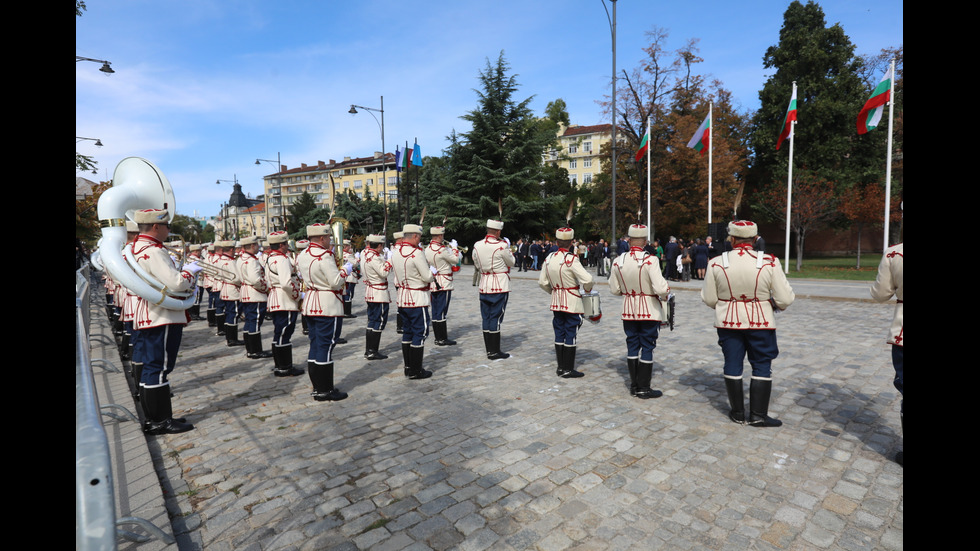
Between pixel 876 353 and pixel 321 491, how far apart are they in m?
8.48

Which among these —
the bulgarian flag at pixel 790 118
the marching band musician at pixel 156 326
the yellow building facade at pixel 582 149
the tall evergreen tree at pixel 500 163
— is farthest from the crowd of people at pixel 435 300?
the yellow building facade at pixel 582 149

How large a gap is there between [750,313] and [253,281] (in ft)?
25.8

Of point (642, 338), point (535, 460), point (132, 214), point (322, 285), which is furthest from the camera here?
point (322, 285)

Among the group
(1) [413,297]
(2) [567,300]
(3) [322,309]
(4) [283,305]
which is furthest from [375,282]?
(2) [567,300]

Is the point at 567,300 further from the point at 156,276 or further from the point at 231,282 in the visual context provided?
the point at 231,282

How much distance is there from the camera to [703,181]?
34188 mm

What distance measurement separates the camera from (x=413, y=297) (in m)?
7.52

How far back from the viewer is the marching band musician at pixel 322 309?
6.34 m

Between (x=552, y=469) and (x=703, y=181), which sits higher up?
(x=703, y=181)

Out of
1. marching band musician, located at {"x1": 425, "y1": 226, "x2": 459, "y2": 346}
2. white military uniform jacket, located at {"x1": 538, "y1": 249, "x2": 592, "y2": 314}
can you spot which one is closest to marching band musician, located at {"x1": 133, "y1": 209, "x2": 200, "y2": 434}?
white military uniform jacket, located at {"x1": 538, "y1": 249, "x2": 592, "y2": 314}

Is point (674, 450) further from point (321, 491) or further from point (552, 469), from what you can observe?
point (321, 491)

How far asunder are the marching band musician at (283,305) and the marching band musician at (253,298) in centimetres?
92
